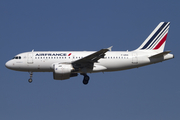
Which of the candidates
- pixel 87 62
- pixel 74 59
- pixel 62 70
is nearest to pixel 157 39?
pixel 87 62

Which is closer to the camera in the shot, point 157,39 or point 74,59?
point 74,59

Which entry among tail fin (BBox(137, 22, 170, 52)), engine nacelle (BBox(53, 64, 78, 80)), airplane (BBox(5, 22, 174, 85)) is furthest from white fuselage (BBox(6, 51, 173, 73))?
tail fin (BBox(137, 22, 170, 52))

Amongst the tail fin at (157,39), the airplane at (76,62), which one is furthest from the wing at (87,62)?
the tail fin at (157,39)

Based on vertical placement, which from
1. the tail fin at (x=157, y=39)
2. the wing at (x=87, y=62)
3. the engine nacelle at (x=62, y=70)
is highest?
the tail fin at (x=157, y=39)

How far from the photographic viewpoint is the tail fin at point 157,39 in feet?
155

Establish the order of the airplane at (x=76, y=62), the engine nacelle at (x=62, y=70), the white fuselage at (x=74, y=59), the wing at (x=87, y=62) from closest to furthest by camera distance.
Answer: the wing at (x=87, y=62) < the engine nacelle at (x=62, y=70) < the airplane at (x=76, y=62) < the white fuselage at (x=74, y=59)

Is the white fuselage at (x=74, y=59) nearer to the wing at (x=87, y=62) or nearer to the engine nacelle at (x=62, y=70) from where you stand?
the wing at (x=87, y=62)

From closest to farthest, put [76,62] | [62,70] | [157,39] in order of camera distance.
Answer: [62,70], [76,62], [157,39]

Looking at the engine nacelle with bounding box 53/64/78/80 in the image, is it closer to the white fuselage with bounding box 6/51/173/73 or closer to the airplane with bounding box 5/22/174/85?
the airplane with bounding box 5/22/174/85

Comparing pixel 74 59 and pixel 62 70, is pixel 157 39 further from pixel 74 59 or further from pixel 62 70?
pixel 62 70

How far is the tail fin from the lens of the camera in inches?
1855

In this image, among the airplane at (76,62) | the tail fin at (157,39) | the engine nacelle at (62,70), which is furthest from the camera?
the tail fin at (157,39)

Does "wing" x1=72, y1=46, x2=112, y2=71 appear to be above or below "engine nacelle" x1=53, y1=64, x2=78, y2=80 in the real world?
above

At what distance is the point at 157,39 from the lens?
47.8 metres
